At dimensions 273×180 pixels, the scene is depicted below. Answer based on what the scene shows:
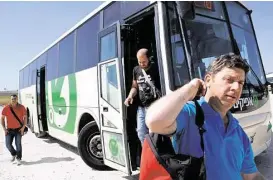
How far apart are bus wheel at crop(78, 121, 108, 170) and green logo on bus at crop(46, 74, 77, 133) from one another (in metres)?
0.93

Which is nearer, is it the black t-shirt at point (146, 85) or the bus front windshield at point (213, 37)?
the bus front windshield at point (213, 37)

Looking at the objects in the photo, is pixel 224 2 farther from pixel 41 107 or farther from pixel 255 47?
pixel 41 107

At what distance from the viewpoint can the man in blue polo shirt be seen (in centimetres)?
157

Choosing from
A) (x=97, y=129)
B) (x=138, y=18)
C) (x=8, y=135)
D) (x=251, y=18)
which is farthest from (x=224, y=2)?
(x=8, y=135)

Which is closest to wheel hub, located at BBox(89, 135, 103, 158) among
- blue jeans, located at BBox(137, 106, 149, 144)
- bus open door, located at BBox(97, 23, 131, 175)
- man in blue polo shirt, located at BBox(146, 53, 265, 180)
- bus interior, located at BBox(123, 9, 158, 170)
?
bus open door, located at BBox(97, 23, 131, 175)

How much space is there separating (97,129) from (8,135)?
310 cm

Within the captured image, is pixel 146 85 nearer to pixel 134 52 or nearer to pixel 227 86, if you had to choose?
pixel 134 52

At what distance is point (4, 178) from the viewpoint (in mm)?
6000

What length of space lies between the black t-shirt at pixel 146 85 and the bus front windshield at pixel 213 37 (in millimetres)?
667

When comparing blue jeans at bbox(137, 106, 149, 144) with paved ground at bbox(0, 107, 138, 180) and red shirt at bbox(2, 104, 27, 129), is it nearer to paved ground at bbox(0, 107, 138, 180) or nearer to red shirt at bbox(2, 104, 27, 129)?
paved ground at bbox(0, 107, 138, 180)

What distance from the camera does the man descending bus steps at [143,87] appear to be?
14.9 ft

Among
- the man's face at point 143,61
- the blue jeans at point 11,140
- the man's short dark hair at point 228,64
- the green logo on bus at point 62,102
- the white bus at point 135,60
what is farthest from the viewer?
the blue jeans at point 11,140

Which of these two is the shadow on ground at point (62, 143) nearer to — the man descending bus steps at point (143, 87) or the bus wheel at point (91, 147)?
the bus wheel at point (91, 147)

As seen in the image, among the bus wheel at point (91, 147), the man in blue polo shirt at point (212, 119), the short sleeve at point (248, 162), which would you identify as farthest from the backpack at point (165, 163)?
the bus wheel at point (91, 147)
